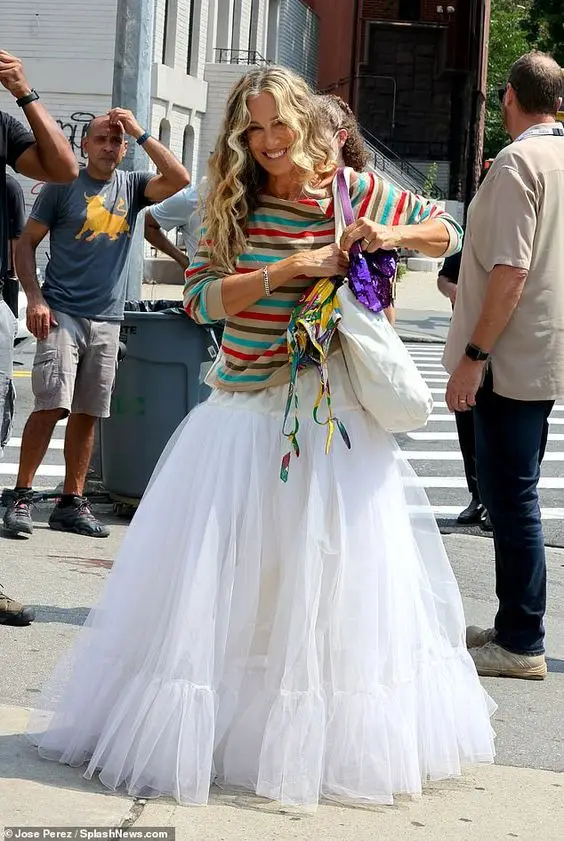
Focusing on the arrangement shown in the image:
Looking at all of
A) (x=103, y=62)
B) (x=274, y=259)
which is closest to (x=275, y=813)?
(x=274, y=259)

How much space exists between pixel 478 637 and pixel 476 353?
1.18 meters

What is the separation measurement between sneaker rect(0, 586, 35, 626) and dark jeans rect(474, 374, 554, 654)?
184 cm

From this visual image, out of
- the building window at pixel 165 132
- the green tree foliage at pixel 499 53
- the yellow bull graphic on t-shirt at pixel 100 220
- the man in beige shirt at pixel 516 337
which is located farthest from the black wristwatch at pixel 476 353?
the green tree foliage at pixel 499 53

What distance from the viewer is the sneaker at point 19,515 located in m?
6.65


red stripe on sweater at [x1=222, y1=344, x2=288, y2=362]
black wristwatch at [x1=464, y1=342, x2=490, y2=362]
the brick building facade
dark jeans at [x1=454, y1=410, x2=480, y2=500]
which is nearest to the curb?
dark jeans at [x1=454, y1=410, x2=480, y2=500]

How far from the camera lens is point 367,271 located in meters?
3.63

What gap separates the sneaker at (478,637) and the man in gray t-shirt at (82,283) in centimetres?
246

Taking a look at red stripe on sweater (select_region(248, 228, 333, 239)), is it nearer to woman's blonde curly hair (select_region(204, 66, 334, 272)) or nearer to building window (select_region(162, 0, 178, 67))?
woman's blonde curly hair (select_region(204, 66, 334, 272))

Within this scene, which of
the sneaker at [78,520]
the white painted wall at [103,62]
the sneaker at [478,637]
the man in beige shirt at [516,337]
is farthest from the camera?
the white painted wall at [103,62]

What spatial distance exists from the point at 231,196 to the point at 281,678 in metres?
1.37

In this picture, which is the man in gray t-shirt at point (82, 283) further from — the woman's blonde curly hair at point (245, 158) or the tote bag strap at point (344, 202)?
the tote bag strap at point (344, 202)

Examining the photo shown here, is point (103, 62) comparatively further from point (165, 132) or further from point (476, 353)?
point (476, 353)

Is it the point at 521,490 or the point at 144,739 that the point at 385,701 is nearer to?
the point at 144,739

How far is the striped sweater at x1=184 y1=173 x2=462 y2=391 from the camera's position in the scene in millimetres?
3697
